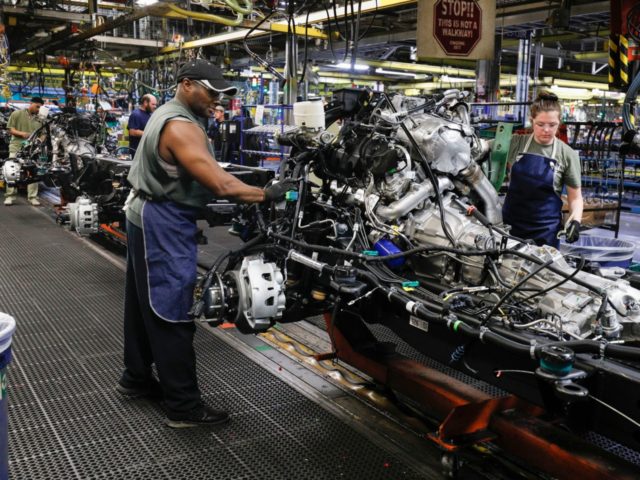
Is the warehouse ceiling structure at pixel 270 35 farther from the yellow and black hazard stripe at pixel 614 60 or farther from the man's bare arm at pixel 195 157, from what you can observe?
the man's bare arm at pixel 195 157

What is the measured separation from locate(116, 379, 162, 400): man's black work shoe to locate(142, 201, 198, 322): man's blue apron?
0.66 meters

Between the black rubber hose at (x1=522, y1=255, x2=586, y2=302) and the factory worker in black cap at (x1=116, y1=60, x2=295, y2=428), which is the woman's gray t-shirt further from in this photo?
the factory worker in black cap at (x1=116, y1=60, x2=295, y2=428)

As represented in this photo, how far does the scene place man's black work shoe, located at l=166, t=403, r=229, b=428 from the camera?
10.4 feet

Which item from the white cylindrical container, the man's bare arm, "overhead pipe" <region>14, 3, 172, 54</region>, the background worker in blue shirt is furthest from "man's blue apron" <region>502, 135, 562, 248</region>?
the background worker in blue shirt

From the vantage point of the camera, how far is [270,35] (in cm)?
1040

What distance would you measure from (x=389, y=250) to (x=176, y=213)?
1.08 m

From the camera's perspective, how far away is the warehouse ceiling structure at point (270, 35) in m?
7.25

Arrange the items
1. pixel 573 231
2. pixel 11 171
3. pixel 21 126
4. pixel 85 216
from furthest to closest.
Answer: pixel 21 126 < pixel 11 171 < pixel 85 216 < pixel 573 231

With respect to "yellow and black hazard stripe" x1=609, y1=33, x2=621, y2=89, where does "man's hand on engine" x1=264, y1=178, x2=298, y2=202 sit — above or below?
below

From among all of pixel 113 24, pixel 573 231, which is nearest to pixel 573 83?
pixel 113 24

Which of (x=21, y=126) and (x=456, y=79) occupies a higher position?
(x=456, y=79)

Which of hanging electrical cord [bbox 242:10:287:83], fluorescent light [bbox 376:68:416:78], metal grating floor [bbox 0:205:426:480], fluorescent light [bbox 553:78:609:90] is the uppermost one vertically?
fluorescent light [bbox 376:68:416:78]

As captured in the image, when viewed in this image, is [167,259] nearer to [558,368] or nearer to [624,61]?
[558,368]

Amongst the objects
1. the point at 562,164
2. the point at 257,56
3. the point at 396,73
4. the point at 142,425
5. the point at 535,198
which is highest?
the point at 396,73
